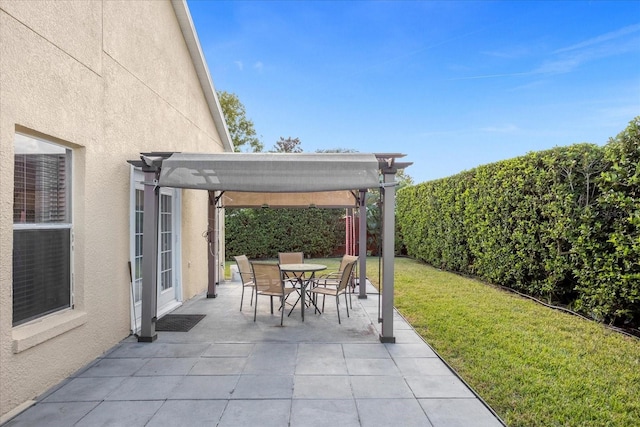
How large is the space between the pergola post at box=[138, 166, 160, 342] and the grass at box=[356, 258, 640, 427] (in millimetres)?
4301

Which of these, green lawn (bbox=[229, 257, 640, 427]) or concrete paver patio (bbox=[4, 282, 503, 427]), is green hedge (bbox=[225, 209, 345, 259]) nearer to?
green lawn (bbox=[229, 257, 640, 427])

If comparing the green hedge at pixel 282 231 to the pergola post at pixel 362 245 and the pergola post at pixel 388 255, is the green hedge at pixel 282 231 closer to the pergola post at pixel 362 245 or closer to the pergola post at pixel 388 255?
the pergola post at pixel 362 245

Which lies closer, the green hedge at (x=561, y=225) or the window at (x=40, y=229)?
the window at (x=40, y=229)

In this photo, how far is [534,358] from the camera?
503 cm

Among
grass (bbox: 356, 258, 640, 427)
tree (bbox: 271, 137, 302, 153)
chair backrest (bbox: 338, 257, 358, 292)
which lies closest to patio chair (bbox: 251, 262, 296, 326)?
chair backrest (bbox: 338, 257, 358, 292)

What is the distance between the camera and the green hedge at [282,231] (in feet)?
57.7

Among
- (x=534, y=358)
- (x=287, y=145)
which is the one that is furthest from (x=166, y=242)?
(x=287, y=145)

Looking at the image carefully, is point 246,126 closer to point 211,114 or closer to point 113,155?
point 211,114

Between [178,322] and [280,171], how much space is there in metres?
3.65

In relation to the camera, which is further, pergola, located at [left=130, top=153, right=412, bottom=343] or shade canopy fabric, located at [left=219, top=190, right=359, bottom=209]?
shade canopy fabric, located at [left=219, top=190, right=359, bottom=209]

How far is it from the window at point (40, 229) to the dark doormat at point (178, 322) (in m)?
2.10

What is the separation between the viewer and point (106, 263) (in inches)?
208

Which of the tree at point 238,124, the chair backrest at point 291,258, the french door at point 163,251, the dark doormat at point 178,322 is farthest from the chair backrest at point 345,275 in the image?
the tree at point 238,124

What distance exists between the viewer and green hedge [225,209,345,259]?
17578 mm
